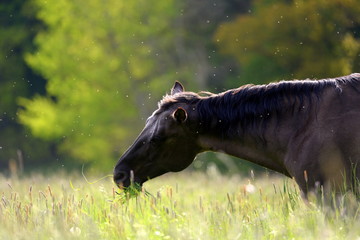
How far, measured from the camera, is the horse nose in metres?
6.41

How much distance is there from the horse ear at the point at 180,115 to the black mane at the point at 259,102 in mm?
212

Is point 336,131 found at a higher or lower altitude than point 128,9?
lower

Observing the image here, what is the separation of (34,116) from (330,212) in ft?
70.2

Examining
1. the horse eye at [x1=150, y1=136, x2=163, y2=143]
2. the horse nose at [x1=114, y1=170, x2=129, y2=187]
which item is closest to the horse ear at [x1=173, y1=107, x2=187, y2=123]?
the horse eye at [x1=150, y1=136, x2=163, y2=143]

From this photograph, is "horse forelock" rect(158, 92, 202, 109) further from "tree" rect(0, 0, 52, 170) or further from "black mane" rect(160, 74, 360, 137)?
"tree" rect(0, 0, 52, 170)

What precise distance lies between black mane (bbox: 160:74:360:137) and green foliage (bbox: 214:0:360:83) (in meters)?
12.5

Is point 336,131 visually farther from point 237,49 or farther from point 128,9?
point 128,9

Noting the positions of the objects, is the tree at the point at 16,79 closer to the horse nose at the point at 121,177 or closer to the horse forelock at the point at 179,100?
the horse nose at the point at 121,177

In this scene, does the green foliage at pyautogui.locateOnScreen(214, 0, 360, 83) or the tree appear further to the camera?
the tree

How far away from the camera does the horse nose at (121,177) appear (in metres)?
6.41

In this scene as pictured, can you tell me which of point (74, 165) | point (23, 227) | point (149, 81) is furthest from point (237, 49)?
point (23, 227)

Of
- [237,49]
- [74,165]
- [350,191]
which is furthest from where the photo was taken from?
[74,165]

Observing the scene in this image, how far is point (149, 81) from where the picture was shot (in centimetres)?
2344

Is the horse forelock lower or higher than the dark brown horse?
higher
